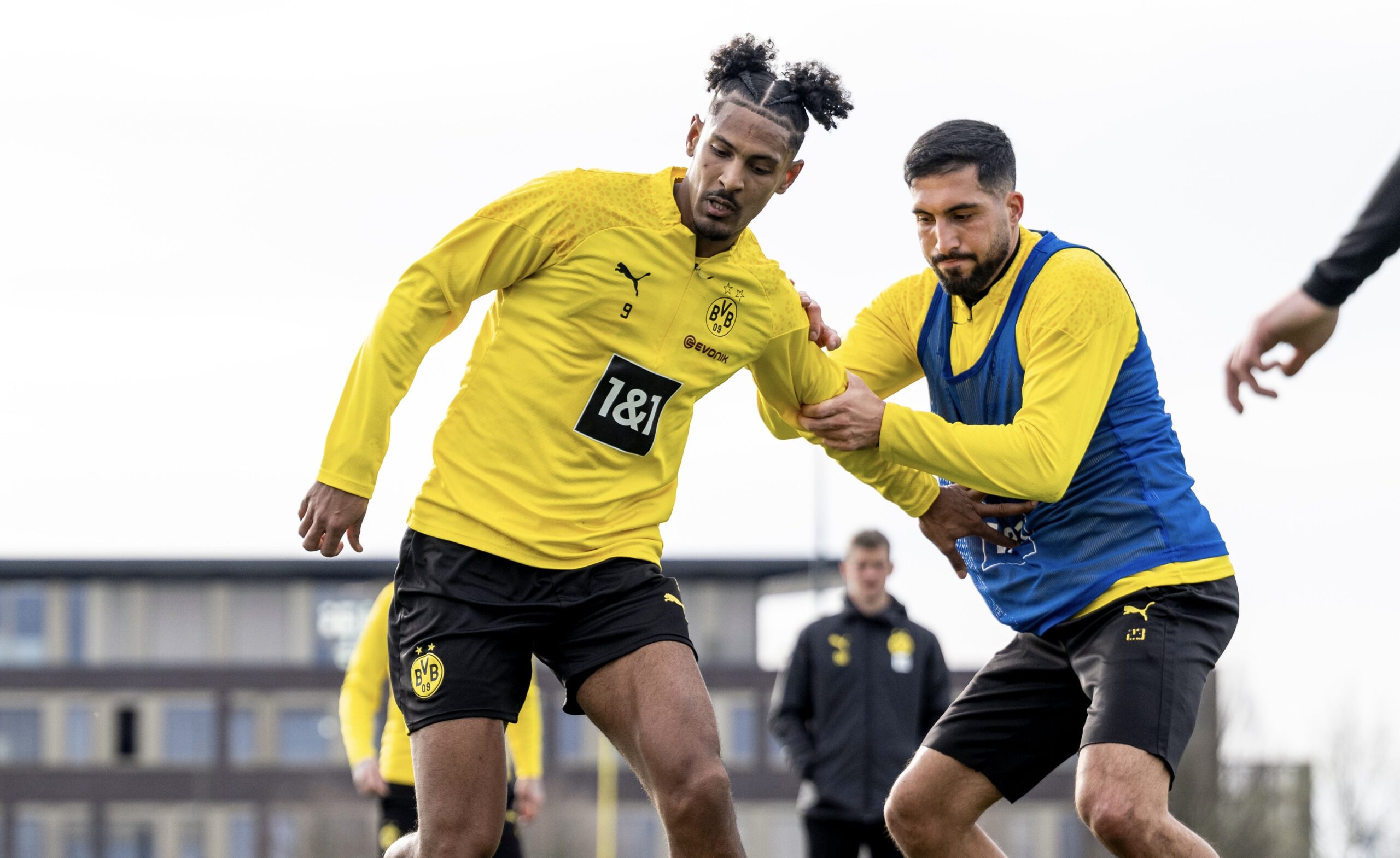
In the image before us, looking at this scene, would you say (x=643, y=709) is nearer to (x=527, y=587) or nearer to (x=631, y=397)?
(x=527, y=587)

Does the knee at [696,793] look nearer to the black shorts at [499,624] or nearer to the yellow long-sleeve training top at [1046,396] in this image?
the black shorts at [499,624]

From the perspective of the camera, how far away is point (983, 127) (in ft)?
18.6

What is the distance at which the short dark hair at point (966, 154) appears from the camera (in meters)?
5.53

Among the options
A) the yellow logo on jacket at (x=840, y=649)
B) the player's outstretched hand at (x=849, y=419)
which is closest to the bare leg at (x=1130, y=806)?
the player's outstretched hand at (x=849, y=419)

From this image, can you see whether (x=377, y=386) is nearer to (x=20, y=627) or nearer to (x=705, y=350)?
(x=705, y=350)

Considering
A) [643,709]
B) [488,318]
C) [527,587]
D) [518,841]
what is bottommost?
[518,841]

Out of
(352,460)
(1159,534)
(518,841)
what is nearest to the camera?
(352,460)

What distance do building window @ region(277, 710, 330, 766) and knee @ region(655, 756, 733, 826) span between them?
185 ft

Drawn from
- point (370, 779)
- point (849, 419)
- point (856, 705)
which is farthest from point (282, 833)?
Result: point (849, 419)

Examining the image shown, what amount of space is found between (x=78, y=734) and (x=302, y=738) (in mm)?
7774

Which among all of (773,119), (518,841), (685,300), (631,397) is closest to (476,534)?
(631,397)

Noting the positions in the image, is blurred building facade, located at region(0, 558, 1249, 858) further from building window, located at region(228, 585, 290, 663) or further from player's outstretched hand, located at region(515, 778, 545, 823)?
player's outstretched hand, located at region(515, 778, 545, 823)

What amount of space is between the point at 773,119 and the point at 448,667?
2003mm

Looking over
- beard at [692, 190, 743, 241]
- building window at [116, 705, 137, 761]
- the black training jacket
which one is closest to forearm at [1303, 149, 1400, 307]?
beard at [692, 190, 743, 241]
